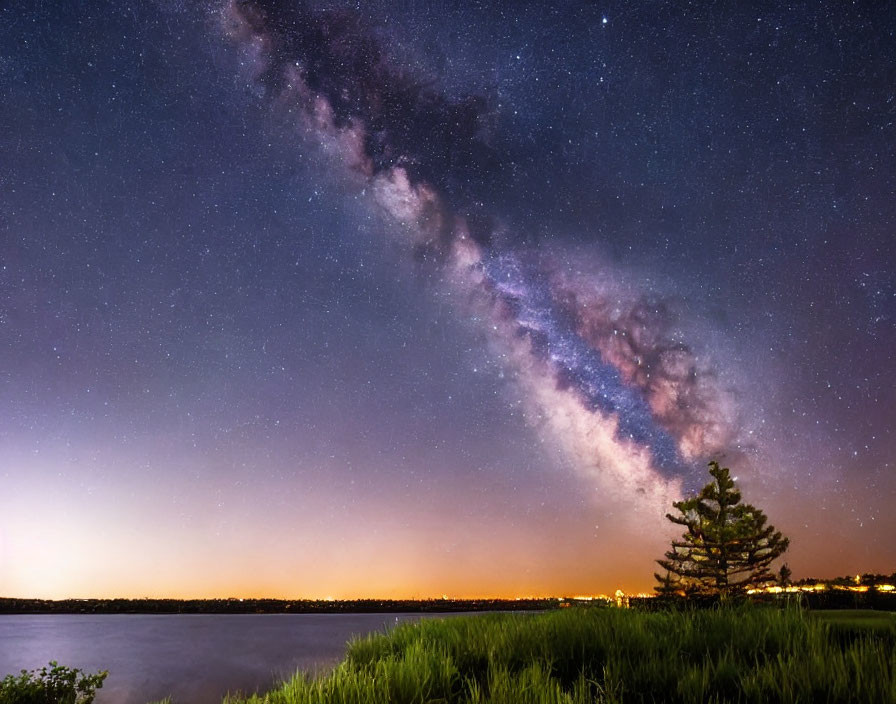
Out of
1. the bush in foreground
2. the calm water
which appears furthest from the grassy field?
the calm water

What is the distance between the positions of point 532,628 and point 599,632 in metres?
1.44

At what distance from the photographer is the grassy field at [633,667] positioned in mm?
4477

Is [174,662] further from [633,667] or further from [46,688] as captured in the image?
[633,667]

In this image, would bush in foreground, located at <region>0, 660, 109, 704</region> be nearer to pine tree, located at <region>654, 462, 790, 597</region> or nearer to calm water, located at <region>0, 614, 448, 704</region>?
calm water, located at <region>0, 614, 448, 704</region>

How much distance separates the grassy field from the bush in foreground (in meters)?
8.59

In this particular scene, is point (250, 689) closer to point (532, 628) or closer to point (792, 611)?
point (532, 628)

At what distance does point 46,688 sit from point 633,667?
13.6 meters

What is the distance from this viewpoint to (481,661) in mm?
7621

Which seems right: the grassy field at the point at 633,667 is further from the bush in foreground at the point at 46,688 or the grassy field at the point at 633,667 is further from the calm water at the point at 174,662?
the calm water at the point at 174,662

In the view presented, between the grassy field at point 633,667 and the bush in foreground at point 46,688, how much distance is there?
28.2 feet

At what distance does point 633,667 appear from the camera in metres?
6.03

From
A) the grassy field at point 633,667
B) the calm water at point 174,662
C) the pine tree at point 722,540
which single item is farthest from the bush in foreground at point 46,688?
the pine tree at point 722,540

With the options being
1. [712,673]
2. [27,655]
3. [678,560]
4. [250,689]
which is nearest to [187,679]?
[250,689]

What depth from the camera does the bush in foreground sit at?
1179cm
